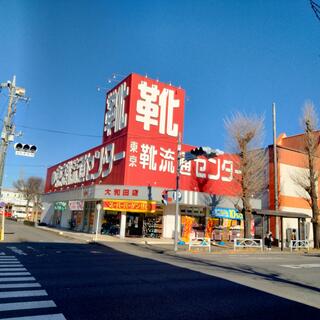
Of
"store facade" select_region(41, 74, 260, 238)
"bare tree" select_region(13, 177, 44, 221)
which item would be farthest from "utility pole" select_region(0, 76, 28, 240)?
"bare tree" select_region(13, 177, 44, 221)

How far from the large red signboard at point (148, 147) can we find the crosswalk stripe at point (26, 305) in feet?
71.3

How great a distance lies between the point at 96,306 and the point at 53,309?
788mm

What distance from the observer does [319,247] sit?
28641 millimetres

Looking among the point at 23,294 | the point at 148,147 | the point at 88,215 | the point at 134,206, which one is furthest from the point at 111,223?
the point at 23,294

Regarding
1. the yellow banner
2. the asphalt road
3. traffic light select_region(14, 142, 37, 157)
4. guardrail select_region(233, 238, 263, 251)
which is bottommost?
the asphalt road

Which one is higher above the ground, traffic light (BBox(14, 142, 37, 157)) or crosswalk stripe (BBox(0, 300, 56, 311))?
traffic light (BBox(14, 142, 37, 157))

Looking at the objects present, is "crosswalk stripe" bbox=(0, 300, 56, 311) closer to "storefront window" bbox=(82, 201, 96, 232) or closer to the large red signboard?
the large red signboard

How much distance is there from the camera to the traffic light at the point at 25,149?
21531 mm

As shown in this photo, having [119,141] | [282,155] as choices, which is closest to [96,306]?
[119,141]

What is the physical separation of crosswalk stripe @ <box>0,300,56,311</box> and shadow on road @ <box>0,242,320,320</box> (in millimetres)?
217

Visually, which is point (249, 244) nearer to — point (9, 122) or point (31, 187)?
point (9, 122)

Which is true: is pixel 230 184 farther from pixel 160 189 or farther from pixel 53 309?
pixel 53 309

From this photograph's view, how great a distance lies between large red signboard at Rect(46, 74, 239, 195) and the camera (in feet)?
95.7

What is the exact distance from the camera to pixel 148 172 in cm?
2947
